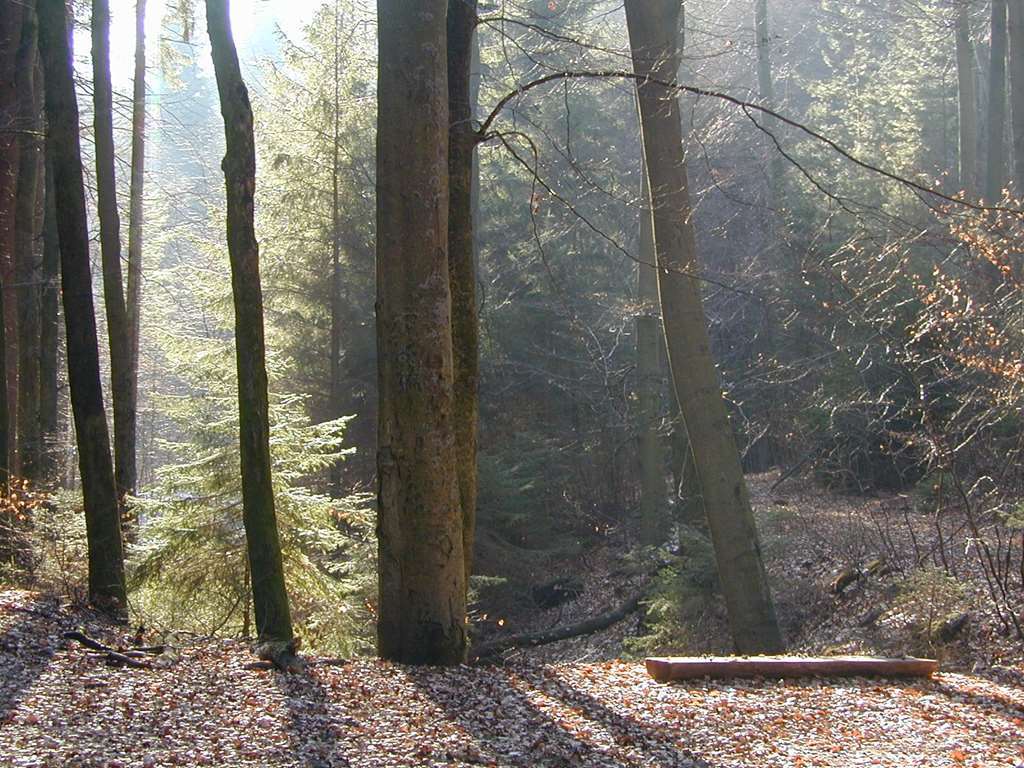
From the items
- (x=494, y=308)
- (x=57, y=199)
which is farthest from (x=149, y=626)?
(x=494, y=308)

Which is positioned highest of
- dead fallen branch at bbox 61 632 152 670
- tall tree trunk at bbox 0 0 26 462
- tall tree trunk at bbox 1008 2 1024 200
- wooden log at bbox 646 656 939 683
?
tall tree trunk at bbox 1008 2 1024 200

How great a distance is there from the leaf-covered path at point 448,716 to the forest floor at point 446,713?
0.6 inches

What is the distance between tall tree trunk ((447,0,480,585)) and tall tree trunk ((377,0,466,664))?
708mm

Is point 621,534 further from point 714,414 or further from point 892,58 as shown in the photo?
point 892,58

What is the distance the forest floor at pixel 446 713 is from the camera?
5336 millimetres

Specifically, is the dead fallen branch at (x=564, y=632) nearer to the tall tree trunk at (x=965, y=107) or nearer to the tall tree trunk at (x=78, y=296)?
the tall tree trunk at (x=78, y=296)

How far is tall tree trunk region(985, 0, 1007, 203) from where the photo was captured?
21.4 m

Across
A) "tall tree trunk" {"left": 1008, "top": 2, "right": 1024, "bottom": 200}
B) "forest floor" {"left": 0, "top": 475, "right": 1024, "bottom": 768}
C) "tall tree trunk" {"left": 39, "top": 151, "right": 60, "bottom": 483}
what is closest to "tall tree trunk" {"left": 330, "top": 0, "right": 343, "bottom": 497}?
"tall tree trunk" {"left": 39, "top": 151, "right": 60, "bottom": 483}

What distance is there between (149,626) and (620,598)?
11.4 m

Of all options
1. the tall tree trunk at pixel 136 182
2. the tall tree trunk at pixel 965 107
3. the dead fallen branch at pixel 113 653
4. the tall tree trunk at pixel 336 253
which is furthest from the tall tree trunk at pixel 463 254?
the tall tree trunk at pixel 965 107

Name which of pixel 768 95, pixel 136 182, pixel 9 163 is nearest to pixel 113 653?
pixel 9 163

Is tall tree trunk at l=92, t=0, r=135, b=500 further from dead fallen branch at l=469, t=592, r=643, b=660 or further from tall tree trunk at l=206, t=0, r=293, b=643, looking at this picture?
dead fallen branch at l=469, t=592, r=643, b=660

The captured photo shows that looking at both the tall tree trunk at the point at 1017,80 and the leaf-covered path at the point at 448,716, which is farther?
the tall tree trunk at the point at 1017,80

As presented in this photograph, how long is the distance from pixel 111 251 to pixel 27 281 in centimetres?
121
